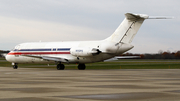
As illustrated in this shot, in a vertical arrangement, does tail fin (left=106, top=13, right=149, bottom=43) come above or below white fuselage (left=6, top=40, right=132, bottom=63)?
above

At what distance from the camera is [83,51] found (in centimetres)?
4038

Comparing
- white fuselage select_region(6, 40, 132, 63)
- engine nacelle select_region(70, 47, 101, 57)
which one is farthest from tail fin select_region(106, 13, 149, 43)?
engine nacelle select_region(70, 47, 101, 57)

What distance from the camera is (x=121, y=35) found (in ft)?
127

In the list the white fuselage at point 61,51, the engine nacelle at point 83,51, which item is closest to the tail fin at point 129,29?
the white fuselage at point 61,51

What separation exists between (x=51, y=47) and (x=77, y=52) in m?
5.81

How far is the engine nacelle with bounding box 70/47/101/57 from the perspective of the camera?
39.4 metres

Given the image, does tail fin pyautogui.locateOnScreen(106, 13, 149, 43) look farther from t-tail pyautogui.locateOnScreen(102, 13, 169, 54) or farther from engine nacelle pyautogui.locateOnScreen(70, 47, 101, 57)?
engine nacelle pyautogui.locateOnScreen(70, 47, 101, 57)

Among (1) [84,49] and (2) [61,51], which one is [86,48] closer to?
(1) [84,49]

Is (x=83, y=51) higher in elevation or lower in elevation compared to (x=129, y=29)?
lower

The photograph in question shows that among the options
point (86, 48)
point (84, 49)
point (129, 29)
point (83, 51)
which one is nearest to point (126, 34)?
point (129, 29)

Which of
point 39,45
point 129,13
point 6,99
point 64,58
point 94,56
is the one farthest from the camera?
point 39,45

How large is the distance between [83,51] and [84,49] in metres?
0.29

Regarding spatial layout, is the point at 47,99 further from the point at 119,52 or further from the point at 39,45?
the point at 39,45

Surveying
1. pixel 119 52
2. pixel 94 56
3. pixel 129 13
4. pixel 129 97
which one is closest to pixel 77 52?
pixel 94 56
